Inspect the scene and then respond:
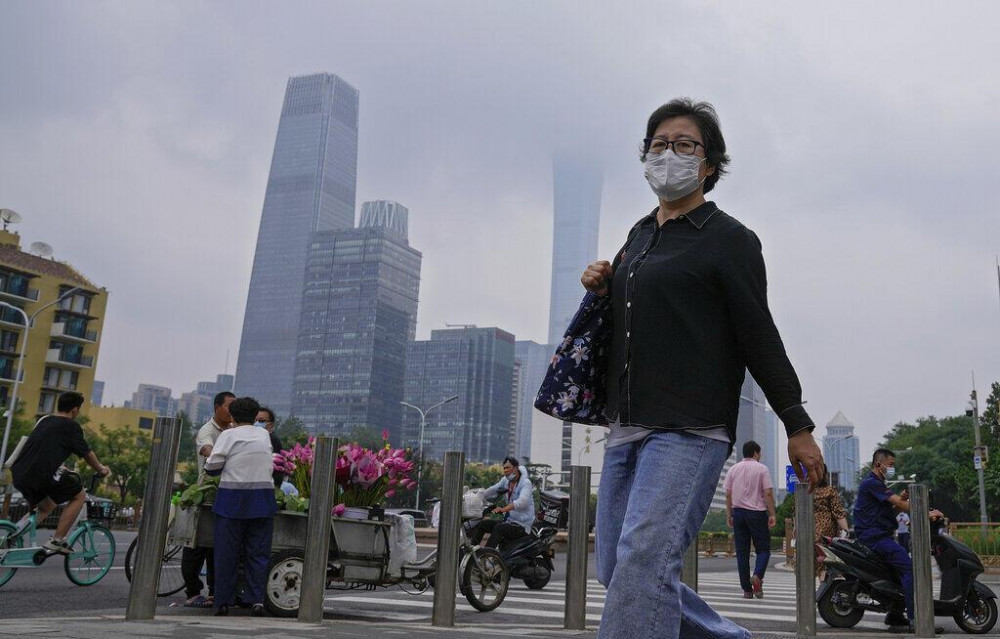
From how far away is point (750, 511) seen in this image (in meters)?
10.9

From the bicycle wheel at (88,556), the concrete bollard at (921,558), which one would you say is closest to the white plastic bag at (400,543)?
the bicycle wheel at (88,556)

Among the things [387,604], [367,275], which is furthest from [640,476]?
[367,275]

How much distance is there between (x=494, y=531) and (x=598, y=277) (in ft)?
28.3

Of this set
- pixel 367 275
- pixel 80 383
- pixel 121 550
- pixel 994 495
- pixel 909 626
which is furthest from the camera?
pixel 367 275

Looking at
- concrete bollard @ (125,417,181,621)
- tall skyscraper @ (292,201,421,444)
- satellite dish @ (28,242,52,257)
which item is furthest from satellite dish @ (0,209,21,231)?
tall skyscraper @ (292,201,421,444)

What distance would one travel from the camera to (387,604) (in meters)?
8.59

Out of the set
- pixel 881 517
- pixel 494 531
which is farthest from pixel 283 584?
pixel 881 517

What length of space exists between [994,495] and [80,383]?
67971 millimetres

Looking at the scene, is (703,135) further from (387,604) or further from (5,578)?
(5,578)

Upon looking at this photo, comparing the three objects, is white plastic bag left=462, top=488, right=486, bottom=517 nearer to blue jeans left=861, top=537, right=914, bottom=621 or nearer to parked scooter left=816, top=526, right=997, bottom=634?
parked scooter left=816, top=526, right=997, bottom=634

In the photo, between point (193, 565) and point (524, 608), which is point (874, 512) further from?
point (193, 565)

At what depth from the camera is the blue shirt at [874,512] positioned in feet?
27.7

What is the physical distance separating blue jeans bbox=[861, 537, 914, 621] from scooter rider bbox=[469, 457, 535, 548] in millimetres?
4357

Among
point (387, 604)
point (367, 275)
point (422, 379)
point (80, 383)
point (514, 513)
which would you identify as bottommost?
point (387, 604)
